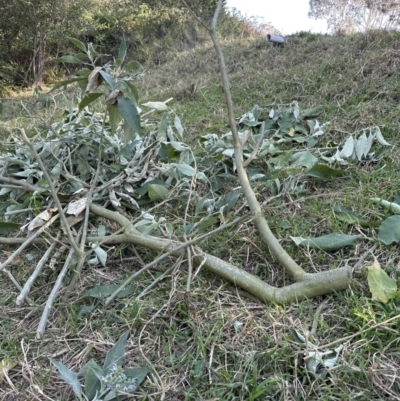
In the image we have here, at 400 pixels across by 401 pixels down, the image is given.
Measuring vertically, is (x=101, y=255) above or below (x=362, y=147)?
below

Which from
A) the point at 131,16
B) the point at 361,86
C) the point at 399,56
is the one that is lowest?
the point at 361,86

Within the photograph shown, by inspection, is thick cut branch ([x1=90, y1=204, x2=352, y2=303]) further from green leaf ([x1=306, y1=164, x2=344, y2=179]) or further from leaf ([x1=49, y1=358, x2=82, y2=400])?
green leaf ([x1=306, y1=164, x2=344, y2=179])

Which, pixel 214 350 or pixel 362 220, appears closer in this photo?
pixel 214 350

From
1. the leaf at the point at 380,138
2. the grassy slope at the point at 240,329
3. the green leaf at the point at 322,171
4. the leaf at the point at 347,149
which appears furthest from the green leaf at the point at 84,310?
the leaf at the point at 380,138

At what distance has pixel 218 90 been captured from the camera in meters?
3.25

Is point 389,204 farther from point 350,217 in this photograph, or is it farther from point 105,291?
point 105,291

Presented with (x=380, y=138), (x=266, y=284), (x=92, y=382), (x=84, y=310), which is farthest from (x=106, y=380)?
(x=380, y=138)

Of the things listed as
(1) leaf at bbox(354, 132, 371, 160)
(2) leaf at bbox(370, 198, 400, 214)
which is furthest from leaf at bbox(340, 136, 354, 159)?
(2) leaf at bbox(370, 198, 400, 214)

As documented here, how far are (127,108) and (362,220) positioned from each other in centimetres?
81

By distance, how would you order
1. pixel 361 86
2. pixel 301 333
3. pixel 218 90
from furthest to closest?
1. pixel 218 90
2. pixel 361 86
3. pixel 301 333

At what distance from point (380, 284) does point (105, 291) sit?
2.39ft

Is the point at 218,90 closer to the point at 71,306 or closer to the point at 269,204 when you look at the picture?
the point at 269,204

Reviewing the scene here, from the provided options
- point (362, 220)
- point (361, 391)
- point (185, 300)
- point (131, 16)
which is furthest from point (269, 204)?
point (131, 16)

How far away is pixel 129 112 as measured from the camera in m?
1.07
